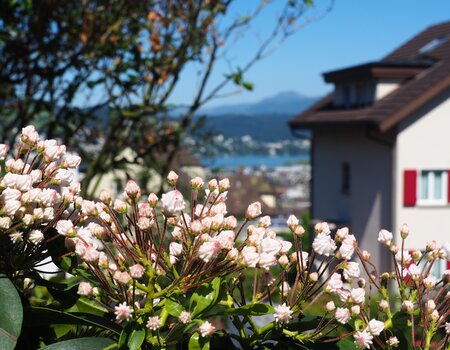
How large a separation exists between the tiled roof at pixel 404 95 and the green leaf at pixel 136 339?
18.1 m

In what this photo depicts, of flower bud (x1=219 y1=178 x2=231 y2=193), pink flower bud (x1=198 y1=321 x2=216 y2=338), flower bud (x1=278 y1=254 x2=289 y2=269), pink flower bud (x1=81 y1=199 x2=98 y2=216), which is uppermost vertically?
flower bud (x1=219 y1=178 x2=231 y2=193)

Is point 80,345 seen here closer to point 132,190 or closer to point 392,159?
point 132,190

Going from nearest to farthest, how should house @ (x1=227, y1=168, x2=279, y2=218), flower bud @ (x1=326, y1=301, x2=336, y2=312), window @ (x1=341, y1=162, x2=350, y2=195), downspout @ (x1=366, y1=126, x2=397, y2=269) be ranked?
flower bud @ (x1=326, y1=301, x2=336, y2=312)
downspout @ (x1=366, y1=126, x2=397, y2=269)
window @ (x1=341, y1=162, x2=350, y2=195)
house @ (x1=227, y1=168, x2=279, y2=218)

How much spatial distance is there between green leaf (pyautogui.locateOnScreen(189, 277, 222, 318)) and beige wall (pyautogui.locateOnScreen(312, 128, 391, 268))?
17879mm

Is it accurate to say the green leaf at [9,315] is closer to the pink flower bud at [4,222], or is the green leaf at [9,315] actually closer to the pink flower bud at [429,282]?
the pink flower bud at [4,222]

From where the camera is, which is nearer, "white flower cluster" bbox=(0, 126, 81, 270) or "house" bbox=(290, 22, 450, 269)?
"white flower cluster" bbox=(0, 126, 81, 270)

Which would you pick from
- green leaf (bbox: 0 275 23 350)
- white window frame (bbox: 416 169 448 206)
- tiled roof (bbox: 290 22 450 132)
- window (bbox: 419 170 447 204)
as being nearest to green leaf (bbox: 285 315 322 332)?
green leaf (bbox: 0 275 23 350)

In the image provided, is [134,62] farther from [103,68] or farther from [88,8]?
[88,8]

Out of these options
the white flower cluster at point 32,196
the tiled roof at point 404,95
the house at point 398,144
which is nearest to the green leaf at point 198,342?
the white flower cluster at point 32,196

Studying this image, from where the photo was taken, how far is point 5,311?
975 millimetres

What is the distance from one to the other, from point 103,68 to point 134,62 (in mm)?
316

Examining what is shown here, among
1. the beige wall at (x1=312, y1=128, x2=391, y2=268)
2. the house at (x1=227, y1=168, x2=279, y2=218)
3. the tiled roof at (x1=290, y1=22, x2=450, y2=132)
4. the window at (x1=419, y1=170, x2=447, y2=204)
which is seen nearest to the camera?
the tiled roof at (x1=290, y1=22, x2=450, y2=132)

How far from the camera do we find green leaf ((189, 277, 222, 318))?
960mm

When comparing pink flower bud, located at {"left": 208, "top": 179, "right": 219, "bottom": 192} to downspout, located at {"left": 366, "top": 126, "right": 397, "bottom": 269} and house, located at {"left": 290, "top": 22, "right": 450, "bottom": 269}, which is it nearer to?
house, located at {"left": 290, "top": 22, "right": 450, "bottom": 269}
